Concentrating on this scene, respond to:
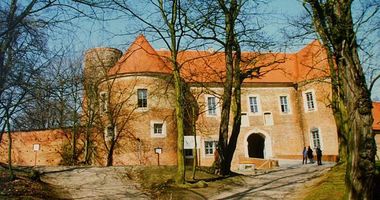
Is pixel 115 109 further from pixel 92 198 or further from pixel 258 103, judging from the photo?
pixel 92 198

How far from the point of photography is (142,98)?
30.6 meters

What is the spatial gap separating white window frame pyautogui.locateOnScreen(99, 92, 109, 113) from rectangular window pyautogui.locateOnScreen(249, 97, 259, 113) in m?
13.1

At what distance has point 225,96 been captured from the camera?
18797 millimetres

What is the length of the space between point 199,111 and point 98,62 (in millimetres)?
9614

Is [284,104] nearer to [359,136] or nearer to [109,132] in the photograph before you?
[109,132]

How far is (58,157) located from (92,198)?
18284 mm

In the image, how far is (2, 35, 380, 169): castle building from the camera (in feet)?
97.0

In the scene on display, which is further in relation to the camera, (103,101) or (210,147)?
(210,147)

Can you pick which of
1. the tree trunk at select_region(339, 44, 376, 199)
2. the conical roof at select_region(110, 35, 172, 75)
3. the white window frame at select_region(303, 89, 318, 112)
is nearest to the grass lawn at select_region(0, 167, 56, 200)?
the tree trunk at select_region(339, 44, 376, 199)

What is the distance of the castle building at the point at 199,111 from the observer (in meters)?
29.6

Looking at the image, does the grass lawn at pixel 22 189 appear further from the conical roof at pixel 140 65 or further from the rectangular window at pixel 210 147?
the rectangular window at pixel 210 147

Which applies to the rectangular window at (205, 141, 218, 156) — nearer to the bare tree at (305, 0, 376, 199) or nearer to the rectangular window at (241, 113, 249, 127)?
the rectangular window at (241, 113, 249, 127)

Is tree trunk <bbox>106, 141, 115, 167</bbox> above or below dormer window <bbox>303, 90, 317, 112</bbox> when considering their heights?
below

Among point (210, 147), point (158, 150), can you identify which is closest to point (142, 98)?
point (158, 150)
